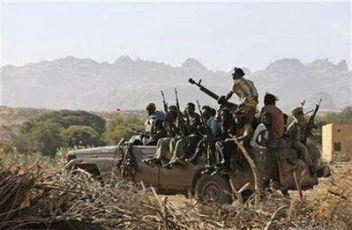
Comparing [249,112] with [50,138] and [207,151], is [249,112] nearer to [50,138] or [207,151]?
[207,151]

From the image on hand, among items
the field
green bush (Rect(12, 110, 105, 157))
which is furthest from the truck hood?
green bush (Rect(12, 110, 105, 157))

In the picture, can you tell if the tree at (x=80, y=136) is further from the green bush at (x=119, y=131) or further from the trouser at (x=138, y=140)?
the trouser at (x=138, y=140)

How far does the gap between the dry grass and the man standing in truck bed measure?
4.67 metres

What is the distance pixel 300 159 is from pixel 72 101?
181190 millimetres

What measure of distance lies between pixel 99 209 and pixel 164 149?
6.94 m

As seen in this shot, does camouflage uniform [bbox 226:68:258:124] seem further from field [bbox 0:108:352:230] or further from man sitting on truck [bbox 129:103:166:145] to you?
field [bbox 0:108:352:230]

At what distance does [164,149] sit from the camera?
13883mm

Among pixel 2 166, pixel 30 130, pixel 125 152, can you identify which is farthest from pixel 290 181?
pixel 30 130

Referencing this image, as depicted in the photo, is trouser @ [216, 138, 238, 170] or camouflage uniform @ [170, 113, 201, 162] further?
camouflage uniform @ [170, 113, 201, 162]

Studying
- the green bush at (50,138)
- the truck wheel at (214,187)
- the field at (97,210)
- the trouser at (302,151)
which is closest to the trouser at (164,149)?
the truck wheel at (214,187)

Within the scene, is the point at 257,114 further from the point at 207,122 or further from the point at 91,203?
the point at 91,203

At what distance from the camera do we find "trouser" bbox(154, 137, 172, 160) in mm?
13836

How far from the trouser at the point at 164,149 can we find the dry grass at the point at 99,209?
5914mm

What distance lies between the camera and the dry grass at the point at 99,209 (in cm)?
655
